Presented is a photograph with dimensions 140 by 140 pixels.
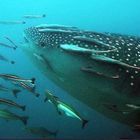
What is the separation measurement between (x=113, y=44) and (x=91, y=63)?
27cm

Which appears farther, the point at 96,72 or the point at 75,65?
the point at 75,65

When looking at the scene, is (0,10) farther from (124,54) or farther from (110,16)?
(124,54)

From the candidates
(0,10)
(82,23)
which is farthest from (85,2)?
(0,10)

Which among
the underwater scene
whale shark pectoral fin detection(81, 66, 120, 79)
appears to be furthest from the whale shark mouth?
whale shark pectoral fin detection(81, 66, 120, 79)

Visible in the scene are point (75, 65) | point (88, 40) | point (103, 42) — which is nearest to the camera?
point (88, 40)

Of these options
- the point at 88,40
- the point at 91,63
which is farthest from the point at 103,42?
the point at 88,40

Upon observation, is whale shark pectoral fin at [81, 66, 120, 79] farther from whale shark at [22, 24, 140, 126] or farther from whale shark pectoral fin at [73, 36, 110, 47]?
whale shark pectoral fin at [73, 36, 110, 47]

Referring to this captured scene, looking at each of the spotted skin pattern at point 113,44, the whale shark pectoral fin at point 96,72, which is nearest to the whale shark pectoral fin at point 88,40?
the spotted skin pattern at point 113,44

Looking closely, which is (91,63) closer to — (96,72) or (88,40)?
(96,72)

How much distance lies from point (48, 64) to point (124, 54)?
2.51ft

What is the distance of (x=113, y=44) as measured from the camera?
3.47 metres

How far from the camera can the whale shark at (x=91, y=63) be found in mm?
3455

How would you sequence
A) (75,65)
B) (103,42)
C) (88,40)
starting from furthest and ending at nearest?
(75,65) < (103,42) < (88,40)

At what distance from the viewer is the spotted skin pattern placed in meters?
3.45
